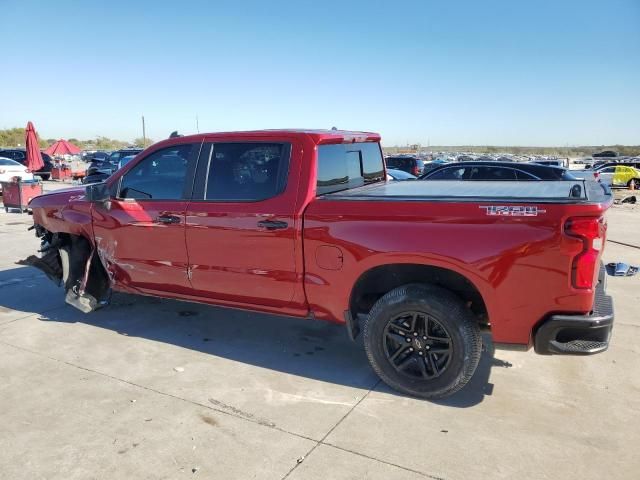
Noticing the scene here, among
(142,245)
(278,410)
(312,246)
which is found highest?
(312,246)

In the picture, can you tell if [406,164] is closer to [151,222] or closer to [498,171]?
[498,171]

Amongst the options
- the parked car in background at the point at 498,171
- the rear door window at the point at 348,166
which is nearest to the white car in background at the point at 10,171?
the parked car in background at the point at 498,171

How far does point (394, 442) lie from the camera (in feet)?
9.94

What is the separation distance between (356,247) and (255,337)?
5.64ft

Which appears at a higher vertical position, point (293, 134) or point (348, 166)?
point (293, 134)

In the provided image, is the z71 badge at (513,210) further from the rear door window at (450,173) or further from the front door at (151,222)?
the rear door window at (450,173)

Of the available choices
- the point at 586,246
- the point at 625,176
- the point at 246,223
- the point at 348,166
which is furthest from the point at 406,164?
the point at 586,246

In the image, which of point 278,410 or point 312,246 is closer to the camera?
point 278,410

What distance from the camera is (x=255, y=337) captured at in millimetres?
4766

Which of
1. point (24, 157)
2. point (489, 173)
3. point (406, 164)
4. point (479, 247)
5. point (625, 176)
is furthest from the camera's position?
point (24, 157)

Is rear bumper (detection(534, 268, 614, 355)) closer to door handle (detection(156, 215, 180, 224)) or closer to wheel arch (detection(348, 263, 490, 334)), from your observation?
wheel arch (detection(348, 263, 490, 334))

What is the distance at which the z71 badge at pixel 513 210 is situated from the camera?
118 inches

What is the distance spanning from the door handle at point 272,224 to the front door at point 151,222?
0.79m

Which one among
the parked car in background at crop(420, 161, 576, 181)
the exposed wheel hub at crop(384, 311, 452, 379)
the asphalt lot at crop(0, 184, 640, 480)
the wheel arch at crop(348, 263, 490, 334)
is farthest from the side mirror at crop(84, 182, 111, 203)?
the parked car in background at crop(420, 161, 576, 181)
